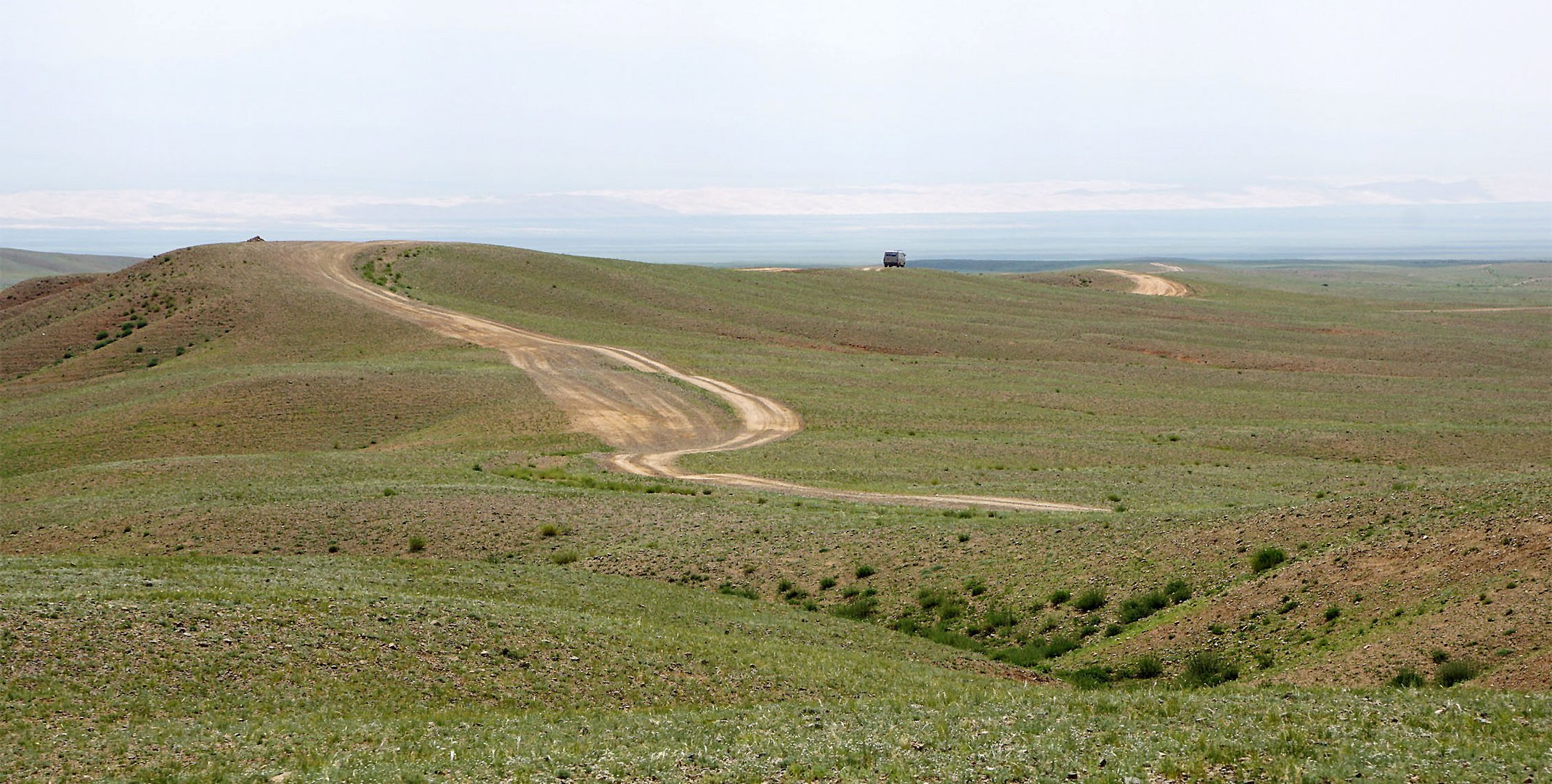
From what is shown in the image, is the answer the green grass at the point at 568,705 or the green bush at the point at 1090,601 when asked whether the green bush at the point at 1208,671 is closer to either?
the green grass at the point at 568,705

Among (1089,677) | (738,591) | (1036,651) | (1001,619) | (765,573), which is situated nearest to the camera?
(1089,677)

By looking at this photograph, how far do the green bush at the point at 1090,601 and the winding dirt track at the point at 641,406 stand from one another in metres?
9.12

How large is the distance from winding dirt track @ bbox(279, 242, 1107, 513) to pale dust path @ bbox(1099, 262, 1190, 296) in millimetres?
80482

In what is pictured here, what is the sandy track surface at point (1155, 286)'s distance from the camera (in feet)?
430

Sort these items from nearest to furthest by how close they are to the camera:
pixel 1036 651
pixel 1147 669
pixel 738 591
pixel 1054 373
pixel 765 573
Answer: pixel 1147 669
pixel 1036 651
pixel 738 591
pixel 765 573
pixel 1054 373

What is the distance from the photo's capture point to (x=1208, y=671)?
1888cm

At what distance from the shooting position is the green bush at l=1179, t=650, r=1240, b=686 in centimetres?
1848

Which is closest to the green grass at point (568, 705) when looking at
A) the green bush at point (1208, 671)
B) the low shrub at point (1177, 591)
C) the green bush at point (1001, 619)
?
the green bush at point (1208, 671)

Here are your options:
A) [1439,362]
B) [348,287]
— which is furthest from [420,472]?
[1439,362]

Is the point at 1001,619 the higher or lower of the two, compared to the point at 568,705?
lower

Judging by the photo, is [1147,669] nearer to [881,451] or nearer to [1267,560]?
[1267,560]

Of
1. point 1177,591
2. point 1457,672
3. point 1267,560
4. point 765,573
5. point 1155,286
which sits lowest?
point 765,573

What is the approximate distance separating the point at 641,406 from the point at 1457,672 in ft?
137

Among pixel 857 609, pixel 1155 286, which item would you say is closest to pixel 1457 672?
pixel 857 609
